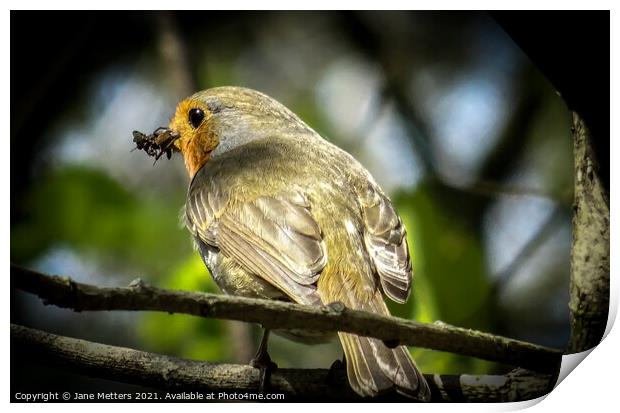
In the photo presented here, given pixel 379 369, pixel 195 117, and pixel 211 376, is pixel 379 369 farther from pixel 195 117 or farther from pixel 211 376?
pixel 195 117

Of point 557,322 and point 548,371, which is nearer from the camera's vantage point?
point 548,371

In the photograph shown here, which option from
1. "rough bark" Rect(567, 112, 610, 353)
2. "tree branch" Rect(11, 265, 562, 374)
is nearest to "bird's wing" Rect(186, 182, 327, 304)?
"tree branch" Rect(11, 265, 562, 374)

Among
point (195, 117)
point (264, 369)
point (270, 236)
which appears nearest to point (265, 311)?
point (270, 236)

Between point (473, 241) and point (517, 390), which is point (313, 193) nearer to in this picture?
point (473, 241)

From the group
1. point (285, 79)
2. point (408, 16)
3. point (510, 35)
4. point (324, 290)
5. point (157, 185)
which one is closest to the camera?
point (324, 290)

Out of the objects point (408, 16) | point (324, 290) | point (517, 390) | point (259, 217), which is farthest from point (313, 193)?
point (517, 390)

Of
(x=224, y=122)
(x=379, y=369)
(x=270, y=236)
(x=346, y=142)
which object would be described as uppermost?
(x=224, y=122)

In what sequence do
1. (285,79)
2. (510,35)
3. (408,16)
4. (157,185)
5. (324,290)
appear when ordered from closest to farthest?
(324,290) < (510,35) < (408,16) < (285,79) < (157,185)
